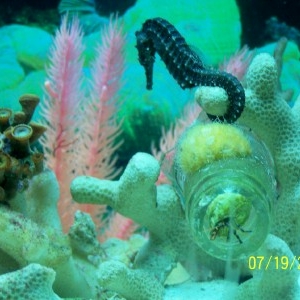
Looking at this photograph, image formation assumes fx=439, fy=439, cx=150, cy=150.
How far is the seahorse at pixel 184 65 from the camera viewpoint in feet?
4.72

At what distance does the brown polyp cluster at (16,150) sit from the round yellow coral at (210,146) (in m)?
0.57

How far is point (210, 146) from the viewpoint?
125 cm

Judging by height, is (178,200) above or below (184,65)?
below

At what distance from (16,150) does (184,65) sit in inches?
26.5

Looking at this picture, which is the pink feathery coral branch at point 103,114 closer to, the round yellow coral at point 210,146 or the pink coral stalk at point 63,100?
the pink coral stalk at point 63,100

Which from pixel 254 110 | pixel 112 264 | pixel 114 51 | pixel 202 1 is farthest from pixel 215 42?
pixel 112 264

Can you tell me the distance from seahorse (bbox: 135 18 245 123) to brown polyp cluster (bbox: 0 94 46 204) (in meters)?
0.54

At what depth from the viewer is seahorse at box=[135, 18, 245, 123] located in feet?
4.72

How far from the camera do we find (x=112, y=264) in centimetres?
136

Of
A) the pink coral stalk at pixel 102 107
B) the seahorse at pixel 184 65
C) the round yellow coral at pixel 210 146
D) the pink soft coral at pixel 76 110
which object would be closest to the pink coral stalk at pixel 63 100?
the pink soft coral at pixel 76 110

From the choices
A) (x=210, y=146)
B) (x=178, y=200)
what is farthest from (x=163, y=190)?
(x=210, y=146)

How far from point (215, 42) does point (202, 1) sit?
0.38 meters

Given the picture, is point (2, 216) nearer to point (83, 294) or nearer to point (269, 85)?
point (83, 294)

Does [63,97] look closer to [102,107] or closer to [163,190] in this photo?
[102,107]
